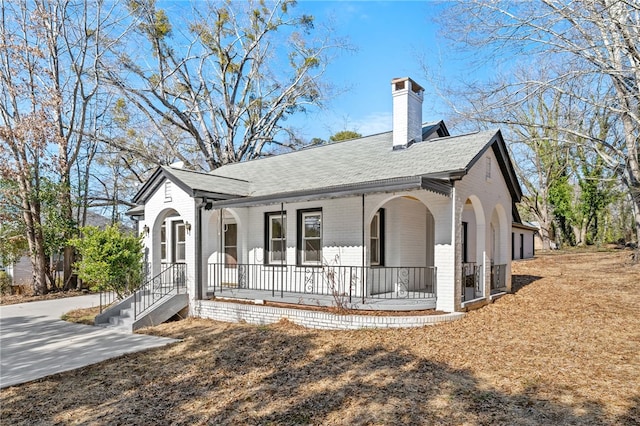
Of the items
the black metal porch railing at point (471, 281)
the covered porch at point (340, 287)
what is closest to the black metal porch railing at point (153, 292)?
the covered porch at point (340, 287)

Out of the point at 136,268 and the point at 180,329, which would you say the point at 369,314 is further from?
the point at 136,268

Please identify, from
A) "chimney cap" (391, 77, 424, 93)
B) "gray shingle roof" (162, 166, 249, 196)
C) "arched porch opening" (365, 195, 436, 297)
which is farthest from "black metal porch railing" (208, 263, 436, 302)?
"chimney cap" (391, 77, 424, 93)

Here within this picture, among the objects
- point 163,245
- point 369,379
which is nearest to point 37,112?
point 163,245

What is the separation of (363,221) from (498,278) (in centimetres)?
604

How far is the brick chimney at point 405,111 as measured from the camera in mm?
12266

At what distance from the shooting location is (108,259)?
11.0 meters

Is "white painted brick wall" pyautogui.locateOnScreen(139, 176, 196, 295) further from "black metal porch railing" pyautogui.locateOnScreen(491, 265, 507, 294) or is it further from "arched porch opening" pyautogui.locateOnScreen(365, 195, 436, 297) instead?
"black metal porch railing" pyautogui.locateOnScreen(491, 265, 507, 294)

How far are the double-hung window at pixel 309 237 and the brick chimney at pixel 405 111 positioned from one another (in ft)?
11.0

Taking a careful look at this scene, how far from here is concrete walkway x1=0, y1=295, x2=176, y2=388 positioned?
7.11 m

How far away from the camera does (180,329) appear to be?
32.8 feet

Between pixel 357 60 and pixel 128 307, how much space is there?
2123cm

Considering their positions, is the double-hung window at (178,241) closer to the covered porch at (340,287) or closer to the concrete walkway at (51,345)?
the covered porch at (340,287)

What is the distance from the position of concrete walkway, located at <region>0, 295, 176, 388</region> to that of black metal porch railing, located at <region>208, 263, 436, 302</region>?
3.20m

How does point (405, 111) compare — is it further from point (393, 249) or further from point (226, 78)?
point (226, 78)
